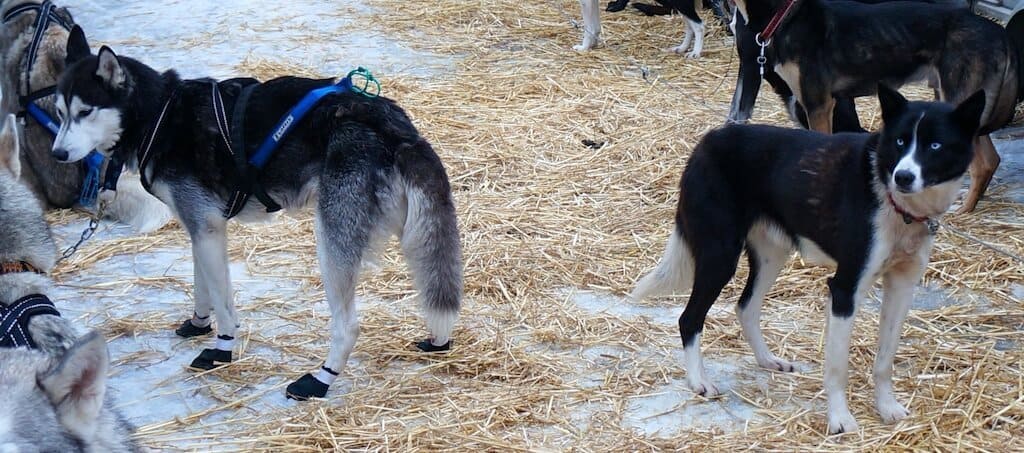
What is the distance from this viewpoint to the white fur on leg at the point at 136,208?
6.20m

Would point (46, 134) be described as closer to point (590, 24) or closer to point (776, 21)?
point (776, 21)

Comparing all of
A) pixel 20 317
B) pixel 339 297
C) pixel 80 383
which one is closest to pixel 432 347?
pixel 339 297

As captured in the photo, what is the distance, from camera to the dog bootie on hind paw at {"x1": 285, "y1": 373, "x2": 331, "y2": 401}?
4246 millimetres

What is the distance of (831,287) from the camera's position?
3893 mm

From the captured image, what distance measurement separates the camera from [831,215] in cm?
389

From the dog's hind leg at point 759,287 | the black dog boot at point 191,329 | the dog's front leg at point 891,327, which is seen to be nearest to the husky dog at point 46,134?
the black dog boot at point 191,329

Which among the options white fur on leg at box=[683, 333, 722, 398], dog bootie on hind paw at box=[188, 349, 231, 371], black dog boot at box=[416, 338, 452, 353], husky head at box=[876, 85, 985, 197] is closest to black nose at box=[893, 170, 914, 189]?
husky head at box=[876, 85, 985, 197]

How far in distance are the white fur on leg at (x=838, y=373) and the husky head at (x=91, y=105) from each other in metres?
3.05

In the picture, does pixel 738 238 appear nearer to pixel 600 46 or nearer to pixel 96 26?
pixel 600 46

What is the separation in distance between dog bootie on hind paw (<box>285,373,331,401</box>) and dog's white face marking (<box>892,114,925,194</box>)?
238 cm

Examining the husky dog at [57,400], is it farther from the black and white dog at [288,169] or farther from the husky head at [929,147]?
the husky head at [929,147]

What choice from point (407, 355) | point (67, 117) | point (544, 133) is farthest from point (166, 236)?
point (544, 133)

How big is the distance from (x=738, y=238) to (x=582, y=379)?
90cm

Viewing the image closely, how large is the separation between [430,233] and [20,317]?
1.61 metres
